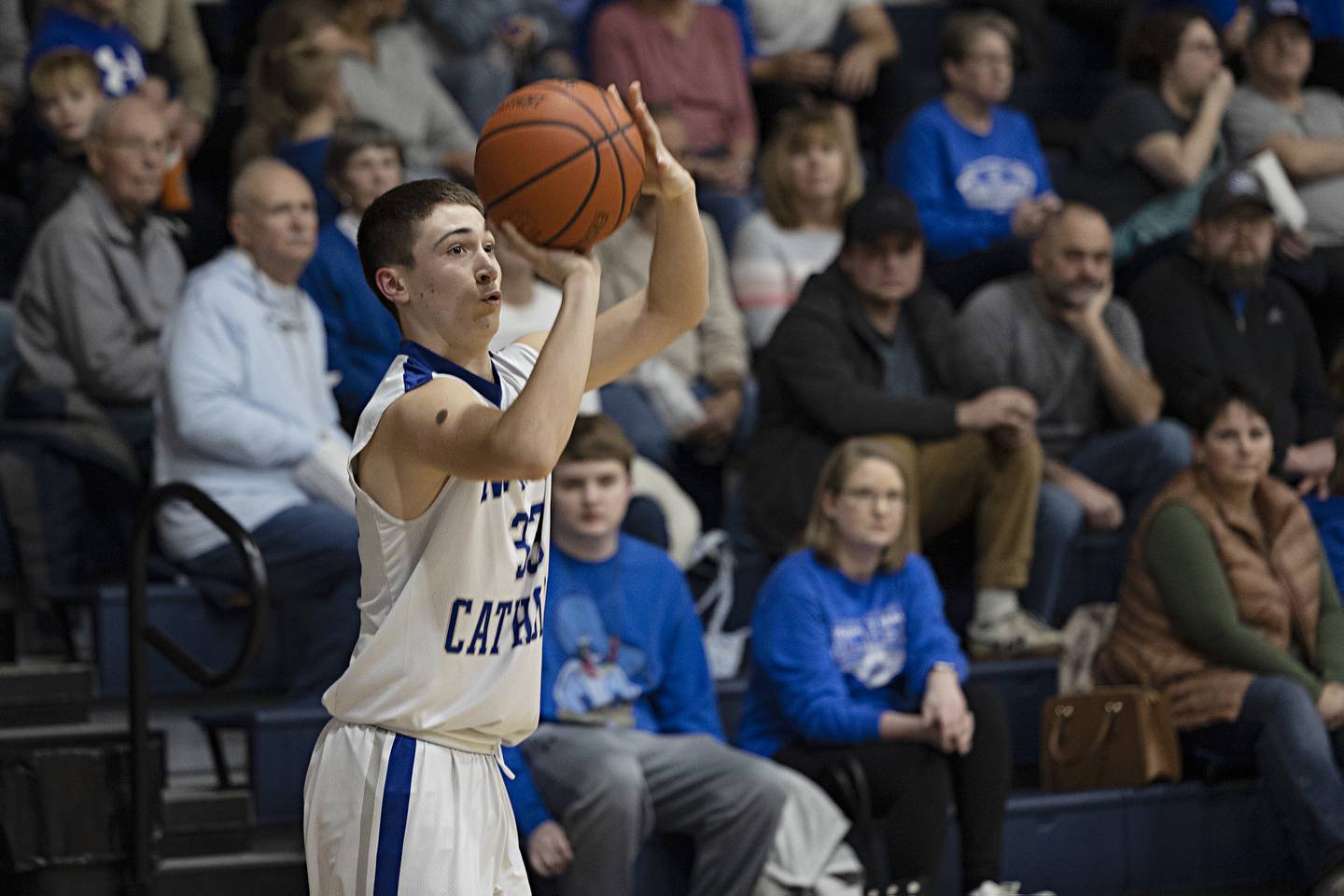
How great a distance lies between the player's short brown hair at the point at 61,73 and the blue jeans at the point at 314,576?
7.00 feet

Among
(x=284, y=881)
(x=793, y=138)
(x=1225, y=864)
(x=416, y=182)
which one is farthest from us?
(x=793, y=138)

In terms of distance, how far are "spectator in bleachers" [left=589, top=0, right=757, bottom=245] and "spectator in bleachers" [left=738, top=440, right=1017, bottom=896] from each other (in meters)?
2.60

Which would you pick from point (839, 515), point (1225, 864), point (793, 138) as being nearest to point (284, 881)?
point (839, 515)

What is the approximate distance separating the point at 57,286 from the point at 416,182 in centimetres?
304

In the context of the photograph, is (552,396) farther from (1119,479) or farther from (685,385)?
(1119,479)

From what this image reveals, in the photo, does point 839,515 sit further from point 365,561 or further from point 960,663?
point 365,561

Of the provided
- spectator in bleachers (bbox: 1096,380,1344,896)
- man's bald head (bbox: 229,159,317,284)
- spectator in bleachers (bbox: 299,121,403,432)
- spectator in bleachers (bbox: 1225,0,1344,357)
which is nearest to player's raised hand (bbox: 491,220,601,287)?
man's bald head (bbox: 229,159,317,284)

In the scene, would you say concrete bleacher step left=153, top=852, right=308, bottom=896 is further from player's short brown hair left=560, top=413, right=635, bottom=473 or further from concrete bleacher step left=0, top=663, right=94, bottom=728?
player's short brown hair left=560, top=413, right=635, bottom=473

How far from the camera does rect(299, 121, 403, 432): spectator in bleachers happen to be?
5672mm

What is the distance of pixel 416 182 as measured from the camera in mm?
2891

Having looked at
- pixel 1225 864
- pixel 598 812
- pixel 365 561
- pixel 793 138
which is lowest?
pixel 1225 864

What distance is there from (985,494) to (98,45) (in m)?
3.48

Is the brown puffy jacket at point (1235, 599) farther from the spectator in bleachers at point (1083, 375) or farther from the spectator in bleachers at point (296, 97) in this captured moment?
the spectator in bleachers at point (296, 97)

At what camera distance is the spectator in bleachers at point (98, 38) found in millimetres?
6867
